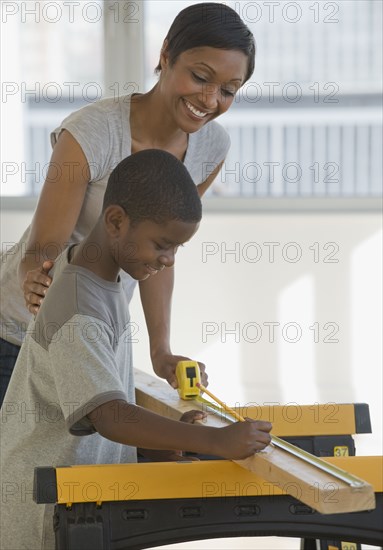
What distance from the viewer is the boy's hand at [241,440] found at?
4.62ft

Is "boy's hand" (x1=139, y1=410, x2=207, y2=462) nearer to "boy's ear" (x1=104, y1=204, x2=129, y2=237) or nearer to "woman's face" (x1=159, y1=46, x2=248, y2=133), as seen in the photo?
"boy's ear" (x1=104, y1=204, x2=129, y2=237)

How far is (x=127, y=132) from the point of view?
76.8 inches

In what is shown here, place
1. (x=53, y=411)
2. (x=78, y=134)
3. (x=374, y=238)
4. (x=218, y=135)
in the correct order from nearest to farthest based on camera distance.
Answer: (x=53, y=411) → (x=78, y=134) → (x=218, y=135) → (x=374, y=238)

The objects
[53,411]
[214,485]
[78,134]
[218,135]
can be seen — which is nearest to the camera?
[214,485]

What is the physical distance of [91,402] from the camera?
144cm

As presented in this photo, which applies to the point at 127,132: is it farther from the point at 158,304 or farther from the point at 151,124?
the point at 158,304

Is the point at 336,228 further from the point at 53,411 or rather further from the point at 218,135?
the point at 53,411

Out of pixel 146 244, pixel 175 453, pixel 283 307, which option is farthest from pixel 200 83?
pixel 283 307

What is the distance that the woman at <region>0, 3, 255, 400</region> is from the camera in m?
1.88

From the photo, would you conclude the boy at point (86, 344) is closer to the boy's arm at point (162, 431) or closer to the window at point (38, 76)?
the boy's arm at point (162, 431)

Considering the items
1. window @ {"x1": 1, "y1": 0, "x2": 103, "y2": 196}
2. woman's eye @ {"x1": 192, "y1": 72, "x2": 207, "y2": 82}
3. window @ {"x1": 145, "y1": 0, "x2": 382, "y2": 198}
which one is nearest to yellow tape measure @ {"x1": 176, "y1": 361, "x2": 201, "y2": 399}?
woman's eye @ {"x1": 192, "y1": 72, "x2": 207, "y2": 82}

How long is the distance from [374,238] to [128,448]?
2.90 m

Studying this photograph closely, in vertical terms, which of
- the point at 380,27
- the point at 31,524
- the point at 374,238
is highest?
the point at 380,27

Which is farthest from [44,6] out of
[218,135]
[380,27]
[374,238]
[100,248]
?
[100,248]
